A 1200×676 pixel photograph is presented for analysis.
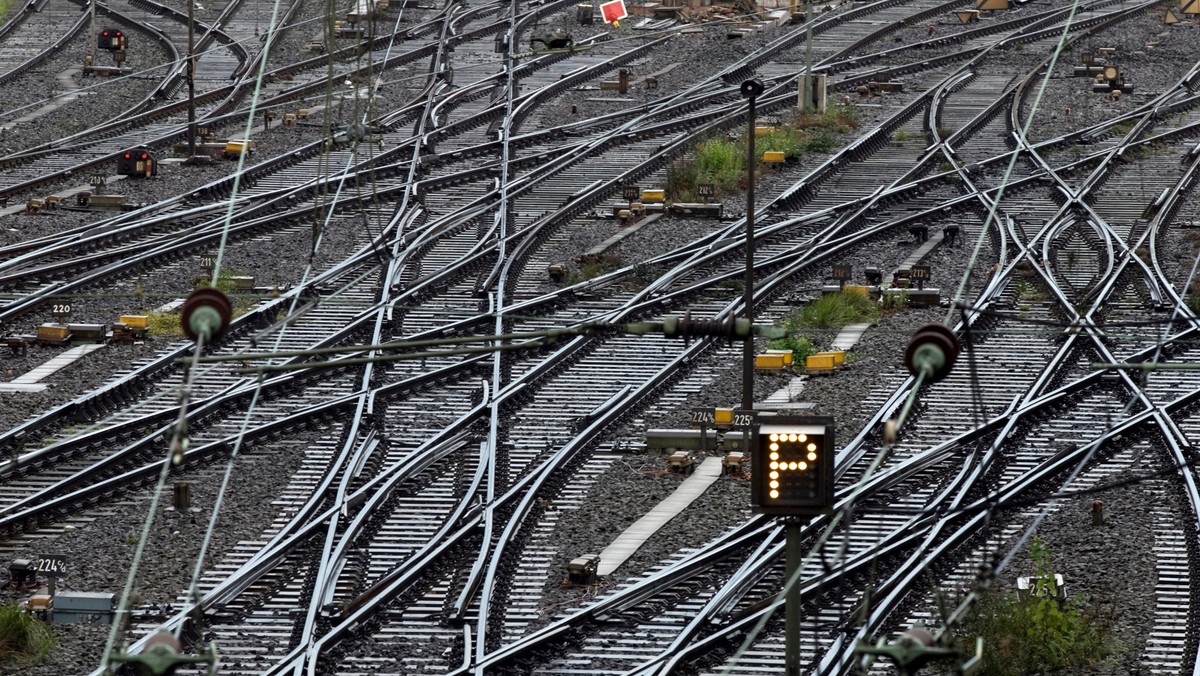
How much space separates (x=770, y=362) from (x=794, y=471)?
1199 centimetres

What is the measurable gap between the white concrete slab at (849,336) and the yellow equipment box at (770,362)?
946mm

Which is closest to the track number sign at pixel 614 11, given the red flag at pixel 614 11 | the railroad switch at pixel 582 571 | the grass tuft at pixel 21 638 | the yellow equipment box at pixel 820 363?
the red flag at pixel 614 11

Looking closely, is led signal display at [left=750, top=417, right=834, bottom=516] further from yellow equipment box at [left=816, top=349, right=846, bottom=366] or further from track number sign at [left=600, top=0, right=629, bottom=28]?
track number sign at [left=600, top=0, right=629, bottom=28]

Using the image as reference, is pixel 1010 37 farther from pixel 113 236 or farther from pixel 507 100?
pixel 113 236

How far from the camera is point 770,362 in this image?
2245 cm

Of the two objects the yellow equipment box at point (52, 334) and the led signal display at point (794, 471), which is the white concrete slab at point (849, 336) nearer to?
the yellow equipment box at point (52, 334)

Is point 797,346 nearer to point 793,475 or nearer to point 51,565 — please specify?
point 51,565

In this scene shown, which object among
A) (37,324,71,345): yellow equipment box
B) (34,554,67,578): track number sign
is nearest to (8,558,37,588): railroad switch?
(34,554,67,578): track number sign

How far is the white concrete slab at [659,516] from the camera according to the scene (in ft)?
54.7

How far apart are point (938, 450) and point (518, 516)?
429 cm

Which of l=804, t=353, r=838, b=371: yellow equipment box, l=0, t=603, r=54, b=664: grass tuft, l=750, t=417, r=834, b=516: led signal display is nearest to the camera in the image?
l=750, t=417, r=834, b=516: led signal display

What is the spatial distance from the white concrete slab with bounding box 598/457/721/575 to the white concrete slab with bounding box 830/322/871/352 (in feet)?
14.2

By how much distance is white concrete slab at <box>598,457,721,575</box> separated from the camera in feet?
54.7

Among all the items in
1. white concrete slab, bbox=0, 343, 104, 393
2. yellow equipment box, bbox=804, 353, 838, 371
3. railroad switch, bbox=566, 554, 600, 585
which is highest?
yellow equipment box, bbox=804, 353, 838, 371
